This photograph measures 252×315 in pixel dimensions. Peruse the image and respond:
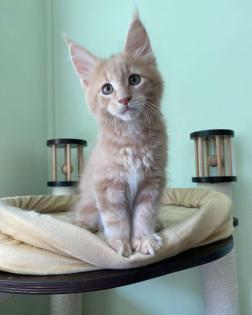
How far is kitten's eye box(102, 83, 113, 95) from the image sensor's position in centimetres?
70

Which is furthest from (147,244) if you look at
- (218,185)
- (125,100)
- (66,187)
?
(66,187)

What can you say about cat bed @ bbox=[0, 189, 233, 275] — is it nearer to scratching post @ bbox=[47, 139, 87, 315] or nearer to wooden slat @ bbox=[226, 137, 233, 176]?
wooden slat @ bbox=[226, 137, 233, 176]

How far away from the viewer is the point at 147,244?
1.91 feet

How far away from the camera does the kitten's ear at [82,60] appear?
30.1 inches

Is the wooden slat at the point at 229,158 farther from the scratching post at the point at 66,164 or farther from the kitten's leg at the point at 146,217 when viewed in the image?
the scratching post at the point at 66,164

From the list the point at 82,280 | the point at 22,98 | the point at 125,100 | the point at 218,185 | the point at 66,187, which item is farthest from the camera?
the point at 22,98

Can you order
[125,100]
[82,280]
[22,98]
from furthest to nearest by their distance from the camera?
[22,98], [125,100], [82,280]

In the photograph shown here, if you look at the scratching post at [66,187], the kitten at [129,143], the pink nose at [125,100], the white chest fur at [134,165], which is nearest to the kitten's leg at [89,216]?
the kitten at [129,143]

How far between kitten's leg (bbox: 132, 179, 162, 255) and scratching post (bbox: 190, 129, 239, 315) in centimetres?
51

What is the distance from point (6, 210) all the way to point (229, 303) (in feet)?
2.93

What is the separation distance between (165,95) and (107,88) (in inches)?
29.0

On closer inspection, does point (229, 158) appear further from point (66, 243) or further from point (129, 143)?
point (66, 243)

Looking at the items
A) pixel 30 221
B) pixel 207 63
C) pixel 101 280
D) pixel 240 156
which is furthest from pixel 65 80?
pixel 101 280

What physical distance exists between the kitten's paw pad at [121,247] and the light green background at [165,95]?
32.7 inches
